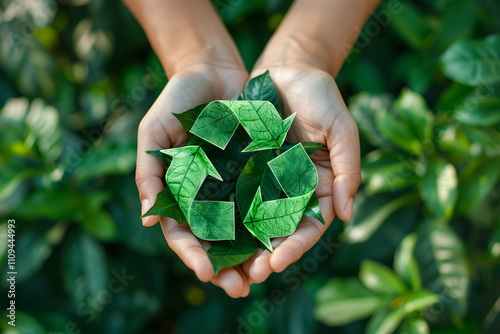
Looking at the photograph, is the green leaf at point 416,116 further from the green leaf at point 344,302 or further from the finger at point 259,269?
the finger at point 259,269

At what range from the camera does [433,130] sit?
3.64ft

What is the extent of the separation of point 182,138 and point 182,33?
276 millimetres

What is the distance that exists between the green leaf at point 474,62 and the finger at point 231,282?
0.66 meters

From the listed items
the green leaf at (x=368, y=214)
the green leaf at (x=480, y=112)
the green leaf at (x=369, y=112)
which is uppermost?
the green leaf at (x=480, y=112)

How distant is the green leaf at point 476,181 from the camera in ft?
3.39

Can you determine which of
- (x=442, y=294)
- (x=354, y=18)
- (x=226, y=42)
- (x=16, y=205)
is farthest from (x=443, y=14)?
(x=16, y=205)

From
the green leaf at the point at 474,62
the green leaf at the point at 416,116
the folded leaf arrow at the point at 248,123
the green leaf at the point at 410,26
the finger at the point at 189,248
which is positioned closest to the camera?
the finger at the point at 189,248

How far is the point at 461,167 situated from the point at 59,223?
3.54 feet

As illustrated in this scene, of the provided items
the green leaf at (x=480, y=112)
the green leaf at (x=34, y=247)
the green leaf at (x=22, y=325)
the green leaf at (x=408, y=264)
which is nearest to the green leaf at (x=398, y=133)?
the green leaf at (x=480, y=112)

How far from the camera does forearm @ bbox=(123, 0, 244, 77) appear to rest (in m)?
1.00

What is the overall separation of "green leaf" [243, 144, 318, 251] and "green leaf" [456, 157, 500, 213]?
0.48 metres

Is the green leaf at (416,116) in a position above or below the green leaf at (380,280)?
above

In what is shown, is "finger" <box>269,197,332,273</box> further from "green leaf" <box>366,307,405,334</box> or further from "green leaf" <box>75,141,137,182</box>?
"green leaf" <box>75,141,137,182</box>

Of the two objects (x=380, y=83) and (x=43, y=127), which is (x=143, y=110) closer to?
(x=43, y=127)
